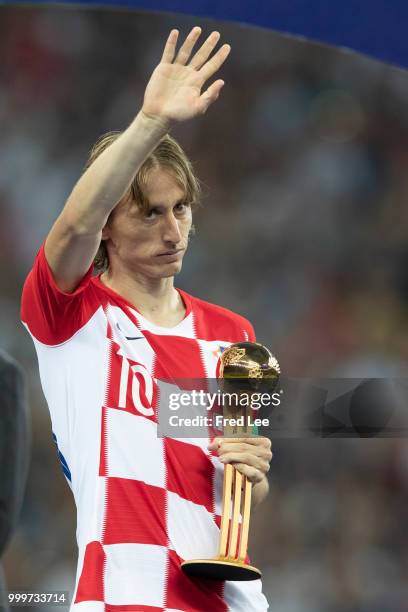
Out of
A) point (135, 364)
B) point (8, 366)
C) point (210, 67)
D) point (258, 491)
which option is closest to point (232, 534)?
point (258, 491)

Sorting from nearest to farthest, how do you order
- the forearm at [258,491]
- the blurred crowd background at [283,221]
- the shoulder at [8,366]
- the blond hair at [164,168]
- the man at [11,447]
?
1. the blond hair at [164,168]
2. the forearm at [258,491]
3. the man at [11,447]
4. the shoulder at [8,366]
5. the blurred crowd background at [283,221]

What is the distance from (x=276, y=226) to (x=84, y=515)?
3264mm

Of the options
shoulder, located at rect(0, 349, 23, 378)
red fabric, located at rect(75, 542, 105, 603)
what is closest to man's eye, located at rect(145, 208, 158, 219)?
red fabric, located at rect(75, 542, 105, 603)

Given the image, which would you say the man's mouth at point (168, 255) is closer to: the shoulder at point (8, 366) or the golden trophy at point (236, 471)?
the golden trophy at point (236, 471)

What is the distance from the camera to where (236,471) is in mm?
2035

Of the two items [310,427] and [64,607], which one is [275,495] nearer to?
[64,607]

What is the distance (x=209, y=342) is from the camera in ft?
7.54

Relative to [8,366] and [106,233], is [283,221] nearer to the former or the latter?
[8,366]

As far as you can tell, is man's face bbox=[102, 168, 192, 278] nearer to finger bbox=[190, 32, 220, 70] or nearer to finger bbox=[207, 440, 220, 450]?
finger bbox=[190, 32, 220, 70]

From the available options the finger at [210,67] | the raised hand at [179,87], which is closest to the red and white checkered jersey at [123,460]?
the raised hand at [179,87]

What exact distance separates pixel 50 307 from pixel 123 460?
352mm

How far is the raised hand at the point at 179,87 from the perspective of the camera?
191 cm

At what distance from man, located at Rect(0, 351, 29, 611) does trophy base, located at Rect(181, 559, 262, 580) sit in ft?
7.67

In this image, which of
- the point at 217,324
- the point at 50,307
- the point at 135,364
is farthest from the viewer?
the point at 217,324
